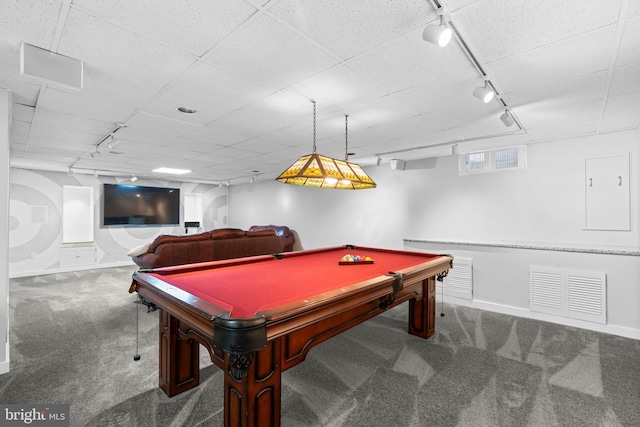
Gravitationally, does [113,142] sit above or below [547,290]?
above

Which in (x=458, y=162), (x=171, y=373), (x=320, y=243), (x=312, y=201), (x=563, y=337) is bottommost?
(x=563, y=337)

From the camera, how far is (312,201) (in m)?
7.64

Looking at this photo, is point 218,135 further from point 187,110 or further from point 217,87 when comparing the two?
point 217,87

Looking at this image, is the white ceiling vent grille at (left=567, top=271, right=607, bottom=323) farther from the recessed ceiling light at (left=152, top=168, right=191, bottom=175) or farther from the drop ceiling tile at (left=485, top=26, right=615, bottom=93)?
the recessed ceiling light at (left=152, top=168, right=191, bottom=175)

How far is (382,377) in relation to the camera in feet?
8.15

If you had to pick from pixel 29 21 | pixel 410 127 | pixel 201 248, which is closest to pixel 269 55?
pixel 29 21

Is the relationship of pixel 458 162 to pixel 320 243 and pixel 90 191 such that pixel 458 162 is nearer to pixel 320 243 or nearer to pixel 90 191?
pixel 320 243

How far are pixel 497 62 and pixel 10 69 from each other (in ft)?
11.5

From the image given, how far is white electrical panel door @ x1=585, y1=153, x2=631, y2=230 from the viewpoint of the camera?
3621mm

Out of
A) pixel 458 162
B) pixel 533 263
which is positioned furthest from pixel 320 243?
pixel 533 263

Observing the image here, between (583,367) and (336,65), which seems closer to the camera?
(336,65)

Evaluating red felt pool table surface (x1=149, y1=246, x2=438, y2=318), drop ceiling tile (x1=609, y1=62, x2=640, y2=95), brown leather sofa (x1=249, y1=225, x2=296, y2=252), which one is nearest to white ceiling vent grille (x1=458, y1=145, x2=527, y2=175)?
drop ceiling tile (x1=609, y1=62, x2=640, y2=95)

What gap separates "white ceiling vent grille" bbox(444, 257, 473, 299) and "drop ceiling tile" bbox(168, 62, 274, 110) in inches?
151

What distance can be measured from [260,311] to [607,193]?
4596mm
